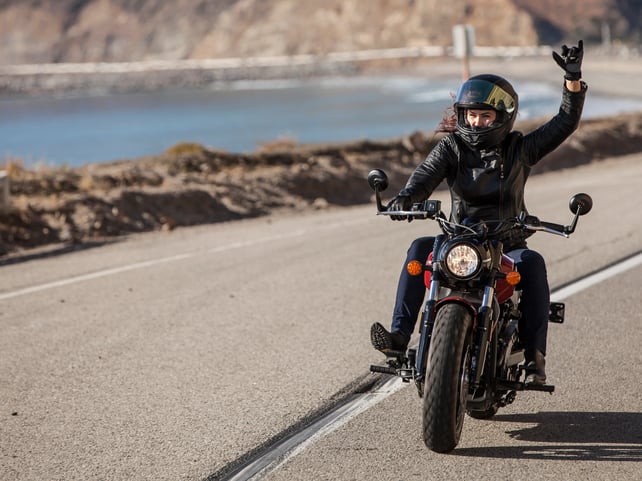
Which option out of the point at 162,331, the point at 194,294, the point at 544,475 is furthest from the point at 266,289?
the point at 544,475

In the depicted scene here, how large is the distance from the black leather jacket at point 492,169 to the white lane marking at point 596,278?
141 inches

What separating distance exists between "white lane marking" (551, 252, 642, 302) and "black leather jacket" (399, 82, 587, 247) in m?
3.58

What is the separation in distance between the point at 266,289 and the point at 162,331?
5.96ft

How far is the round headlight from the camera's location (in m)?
5.23

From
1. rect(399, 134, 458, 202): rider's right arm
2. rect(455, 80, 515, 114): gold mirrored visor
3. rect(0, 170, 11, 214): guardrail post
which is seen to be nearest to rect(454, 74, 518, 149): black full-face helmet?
rect(455, 80, 515, 114): gold mirrored visor

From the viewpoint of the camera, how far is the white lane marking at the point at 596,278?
31.5 ft

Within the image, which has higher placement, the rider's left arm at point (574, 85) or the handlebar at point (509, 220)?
the rider's left arm at point (574, 85)

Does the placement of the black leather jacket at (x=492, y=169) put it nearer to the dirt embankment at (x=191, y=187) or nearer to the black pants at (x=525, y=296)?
the black pants at (x=525, y=296)

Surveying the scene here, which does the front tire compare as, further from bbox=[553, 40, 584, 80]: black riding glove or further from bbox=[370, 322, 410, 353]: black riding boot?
bbox=[553, 40, 584, 80]: black riding glove

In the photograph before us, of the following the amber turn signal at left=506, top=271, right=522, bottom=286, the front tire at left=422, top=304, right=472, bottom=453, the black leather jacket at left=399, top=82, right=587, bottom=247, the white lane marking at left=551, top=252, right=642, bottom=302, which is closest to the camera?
the front tire at left=422, top=304, right=472, bottom=453

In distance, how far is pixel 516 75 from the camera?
151 metres

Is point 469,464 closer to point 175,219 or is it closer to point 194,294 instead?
point 194,294

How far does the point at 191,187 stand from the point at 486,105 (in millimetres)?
12795

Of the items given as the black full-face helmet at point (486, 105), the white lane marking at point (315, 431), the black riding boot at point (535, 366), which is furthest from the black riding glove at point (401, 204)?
the white lane marking at point (315, 431)
